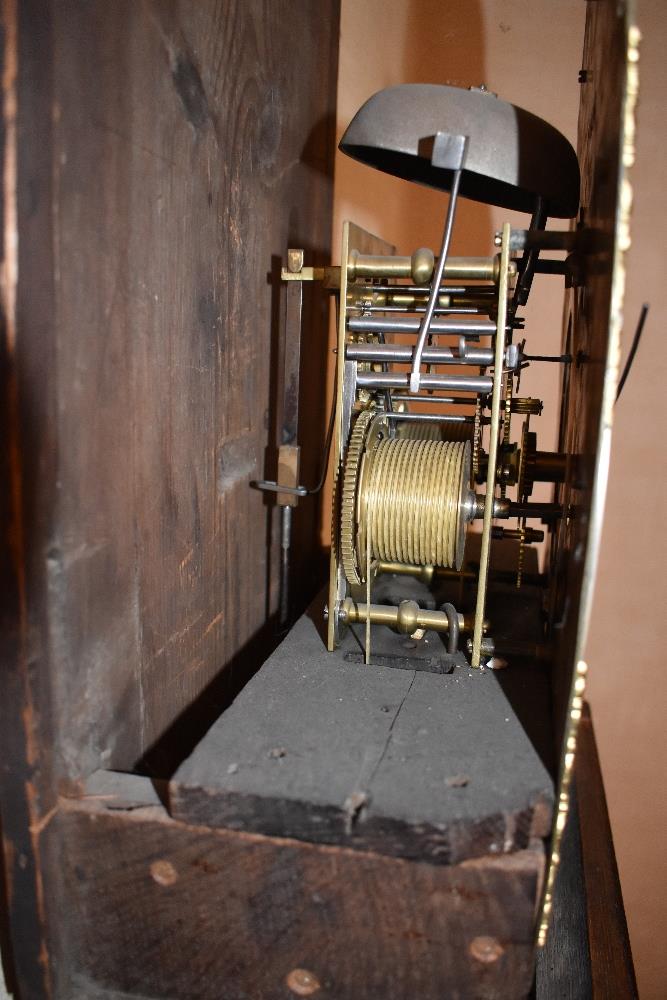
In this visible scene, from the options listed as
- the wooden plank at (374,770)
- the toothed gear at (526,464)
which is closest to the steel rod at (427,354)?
the toothed gear at (526,464)

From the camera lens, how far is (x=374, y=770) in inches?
40.1

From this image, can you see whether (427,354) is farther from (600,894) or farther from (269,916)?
(600,894)

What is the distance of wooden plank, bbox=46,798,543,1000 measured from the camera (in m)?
0.93

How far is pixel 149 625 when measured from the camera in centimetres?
123

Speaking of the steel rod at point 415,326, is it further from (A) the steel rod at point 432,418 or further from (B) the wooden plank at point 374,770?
(B) the wooden plank at point 374,770

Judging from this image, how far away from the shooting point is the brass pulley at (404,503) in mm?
1288

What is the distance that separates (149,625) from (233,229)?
0.72 meters

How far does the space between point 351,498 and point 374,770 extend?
45 cm

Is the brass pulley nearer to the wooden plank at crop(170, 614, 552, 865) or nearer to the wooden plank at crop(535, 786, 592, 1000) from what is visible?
the wooden plank at crop(170, 614, 552, 865)

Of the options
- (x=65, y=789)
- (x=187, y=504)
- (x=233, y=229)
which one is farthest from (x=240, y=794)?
(x=233, y=229)

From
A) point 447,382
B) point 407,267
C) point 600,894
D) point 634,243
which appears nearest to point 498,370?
point 447,382

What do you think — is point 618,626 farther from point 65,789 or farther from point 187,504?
point 65,789

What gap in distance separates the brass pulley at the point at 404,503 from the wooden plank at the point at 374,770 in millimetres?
221

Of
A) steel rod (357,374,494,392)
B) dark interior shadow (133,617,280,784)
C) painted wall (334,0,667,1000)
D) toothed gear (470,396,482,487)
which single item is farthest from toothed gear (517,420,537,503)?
painted wall (334,0,667,1000)
